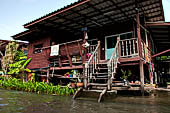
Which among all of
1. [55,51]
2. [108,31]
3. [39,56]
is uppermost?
[108,31]

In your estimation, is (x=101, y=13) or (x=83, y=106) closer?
(x=83, y=106)

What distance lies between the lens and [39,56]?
1243 cm

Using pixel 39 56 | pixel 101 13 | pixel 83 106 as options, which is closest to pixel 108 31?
pixel 101 13

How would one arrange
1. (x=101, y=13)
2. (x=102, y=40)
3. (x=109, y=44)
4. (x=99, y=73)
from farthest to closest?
(x=102, y=40)
(x=109, y=44)
(x=101, y=13)
(x=99, y=73)

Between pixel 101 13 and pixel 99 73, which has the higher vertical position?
pixel 101 13

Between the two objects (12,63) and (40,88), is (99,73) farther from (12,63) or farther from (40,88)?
(12,63)

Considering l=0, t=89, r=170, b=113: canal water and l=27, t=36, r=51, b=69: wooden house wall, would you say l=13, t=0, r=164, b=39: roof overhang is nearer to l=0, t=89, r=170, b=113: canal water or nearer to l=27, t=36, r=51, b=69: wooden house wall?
A: l=27, t=36, r=51, b=69: wooden house wall

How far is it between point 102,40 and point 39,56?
599cm

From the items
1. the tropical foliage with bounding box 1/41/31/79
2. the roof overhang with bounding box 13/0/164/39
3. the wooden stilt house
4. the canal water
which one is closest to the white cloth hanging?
the wooden stilt house

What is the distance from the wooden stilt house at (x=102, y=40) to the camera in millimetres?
6984

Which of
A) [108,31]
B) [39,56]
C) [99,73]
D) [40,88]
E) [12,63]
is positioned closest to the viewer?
[99,73]

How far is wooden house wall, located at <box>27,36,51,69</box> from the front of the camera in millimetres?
11695

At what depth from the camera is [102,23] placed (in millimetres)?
10078

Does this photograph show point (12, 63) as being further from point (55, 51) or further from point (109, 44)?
point (109, 44)
